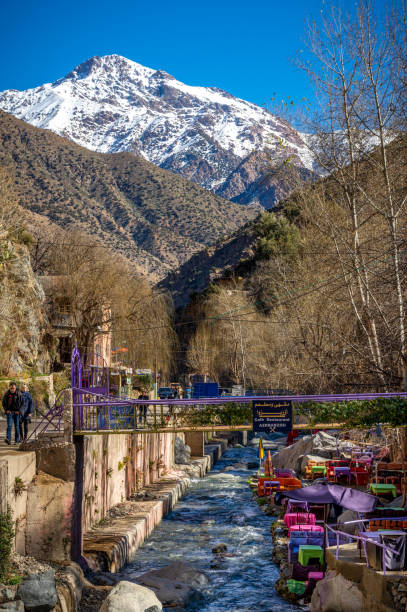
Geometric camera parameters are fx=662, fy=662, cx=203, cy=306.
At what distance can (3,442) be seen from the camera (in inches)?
805

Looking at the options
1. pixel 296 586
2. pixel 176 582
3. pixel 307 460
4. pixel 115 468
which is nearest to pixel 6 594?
pixel 176 582

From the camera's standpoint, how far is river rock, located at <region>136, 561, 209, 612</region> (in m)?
17.4

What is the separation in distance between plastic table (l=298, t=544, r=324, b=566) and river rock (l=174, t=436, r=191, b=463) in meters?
24.4

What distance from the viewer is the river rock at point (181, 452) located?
42166 mm

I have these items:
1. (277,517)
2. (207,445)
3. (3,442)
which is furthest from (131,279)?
(3,442)

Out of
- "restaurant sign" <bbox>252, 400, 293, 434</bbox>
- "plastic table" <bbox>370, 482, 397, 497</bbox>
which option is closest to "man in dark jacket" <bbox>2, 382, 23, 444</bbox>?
"restaurant sign" <bbox>252, 400, 293, 434</bbox>

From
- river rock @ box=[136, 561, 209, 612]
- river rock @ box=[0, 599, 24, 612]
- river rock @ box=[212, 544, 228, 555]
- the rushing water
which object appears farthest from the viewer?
river rock @ box=[212, 544, 228, 555]

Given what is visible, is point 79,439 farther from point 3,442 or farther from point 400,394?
point 400,394

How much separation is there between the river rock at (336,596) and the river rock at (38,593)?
6.11 m

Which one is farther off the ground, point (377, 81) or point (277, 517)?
point (377, 81)

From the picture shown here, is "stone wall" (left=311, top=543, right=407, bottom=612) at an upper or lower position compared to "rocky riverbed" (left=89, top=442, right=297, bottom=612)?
upper

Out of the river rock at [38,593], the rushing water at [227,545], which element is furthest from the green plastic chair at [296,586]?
the river rock at [38,593]

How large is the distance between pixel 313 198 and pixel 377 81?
6.32 meters

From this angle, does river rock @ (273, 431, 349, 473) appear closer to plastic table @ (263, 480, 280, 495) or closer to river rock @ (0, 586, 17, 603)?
plastic table @ (263, 480, 280, 495)
